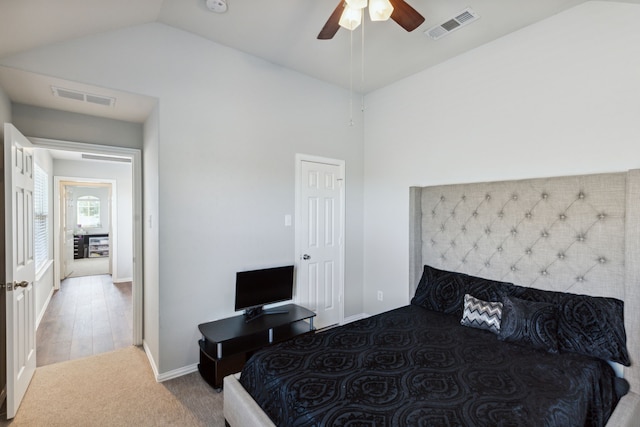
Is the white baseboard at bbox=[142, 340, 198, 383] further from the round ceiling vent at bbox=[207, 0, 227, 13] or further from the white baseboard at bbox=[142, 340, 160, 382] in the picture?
the round ceiling vent at bbox=[207, 0, 227, 13]

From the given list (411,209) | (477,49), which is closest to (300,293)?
(411,209)

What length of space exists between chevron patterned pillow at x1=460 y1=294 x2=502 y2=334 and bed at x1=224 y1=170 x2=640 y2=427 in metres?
0.01

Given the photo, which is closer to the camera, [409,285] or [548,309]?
[548,309]

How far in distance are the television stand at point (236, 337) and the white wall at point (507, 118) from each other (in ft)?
4.30

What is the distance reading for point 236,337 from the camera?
8.23 ft

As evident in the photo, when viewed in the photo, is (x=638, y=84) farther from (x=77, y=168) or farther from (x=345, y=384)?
(x=77, y=168)

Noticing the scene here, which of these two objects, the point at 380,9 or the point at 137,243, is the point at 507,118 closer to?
the point at 380,9

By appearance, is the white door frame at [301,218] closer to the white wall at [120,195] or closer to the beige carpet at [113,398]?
the beige carpet at [113,398]

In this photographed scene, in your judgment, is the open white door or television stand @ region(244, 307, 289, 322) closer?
the open white door

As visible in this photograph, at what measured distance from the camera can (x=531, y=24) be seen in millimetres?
2430

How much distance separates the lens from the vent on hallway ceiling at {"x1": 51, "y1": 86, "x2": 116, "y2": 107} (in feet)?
7.98

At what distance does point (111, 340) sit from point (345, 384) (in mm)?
3178

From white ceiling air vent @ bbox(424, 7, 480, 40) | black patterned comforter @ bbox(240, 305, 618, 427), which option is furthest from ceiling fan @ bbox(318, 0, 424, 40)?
black patterned comforter @ bbox(240, 305, 618, 427)

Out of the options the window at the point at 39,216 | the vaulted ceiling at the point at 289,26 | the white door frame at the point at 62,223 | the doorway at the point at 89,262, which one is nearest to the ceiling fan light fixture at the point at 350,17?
the vaulted ceiling at the point at 289,26
